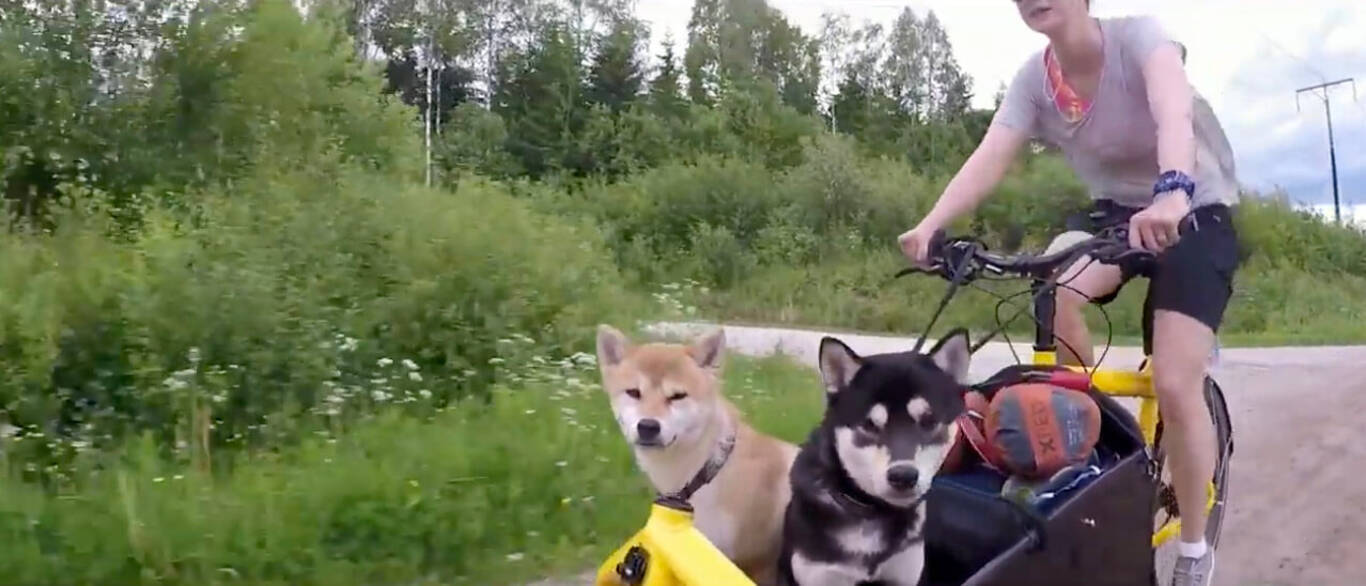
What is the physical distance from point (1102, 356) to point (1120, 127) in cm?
75

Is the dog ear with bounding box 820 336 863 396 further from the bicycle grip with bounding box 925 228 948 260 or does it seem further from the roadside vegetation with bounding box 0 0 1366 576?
the roadside vegetation with bounding box 0 0 1366 576

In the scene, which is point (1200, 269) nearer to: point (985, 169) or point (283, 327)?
point (985, 169)

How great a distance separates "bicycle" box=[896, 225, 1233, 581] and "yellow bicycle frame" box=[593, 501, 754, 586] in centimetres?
78

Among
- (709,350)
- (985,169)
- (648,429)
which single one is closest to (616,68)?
(709,350)

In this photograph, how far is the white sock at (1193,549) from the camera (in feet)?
11.1

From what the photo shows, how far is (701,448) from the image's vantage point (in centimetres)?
337

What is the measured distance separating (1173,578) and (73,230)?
7.32 m

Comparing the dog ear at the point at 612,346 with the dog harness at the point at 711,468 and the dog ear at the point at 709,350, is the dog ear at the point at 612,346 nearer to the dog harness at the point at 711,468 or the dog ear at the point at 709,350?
the dog ear at the point at 709,350

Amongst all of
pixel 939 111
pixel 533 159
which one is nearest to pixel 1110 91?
pixel 533 159

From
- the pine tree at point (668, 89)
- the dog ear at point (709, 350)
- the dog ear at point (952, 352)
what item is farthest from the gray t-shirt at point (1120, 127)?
the pine tree at point (668, 89)

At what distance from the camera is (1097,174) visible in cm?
349

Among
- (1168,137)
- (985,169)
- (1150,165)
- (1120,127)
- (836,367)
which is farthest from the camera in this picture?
(985,169)

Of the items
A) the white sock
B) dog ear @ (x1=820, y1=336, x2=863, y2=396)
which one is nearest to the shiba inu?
dog ear @ (x1=820, y1=336, x2=863, y2=396)

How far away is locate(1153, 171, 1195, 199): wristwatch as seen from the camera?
9.46 ft
